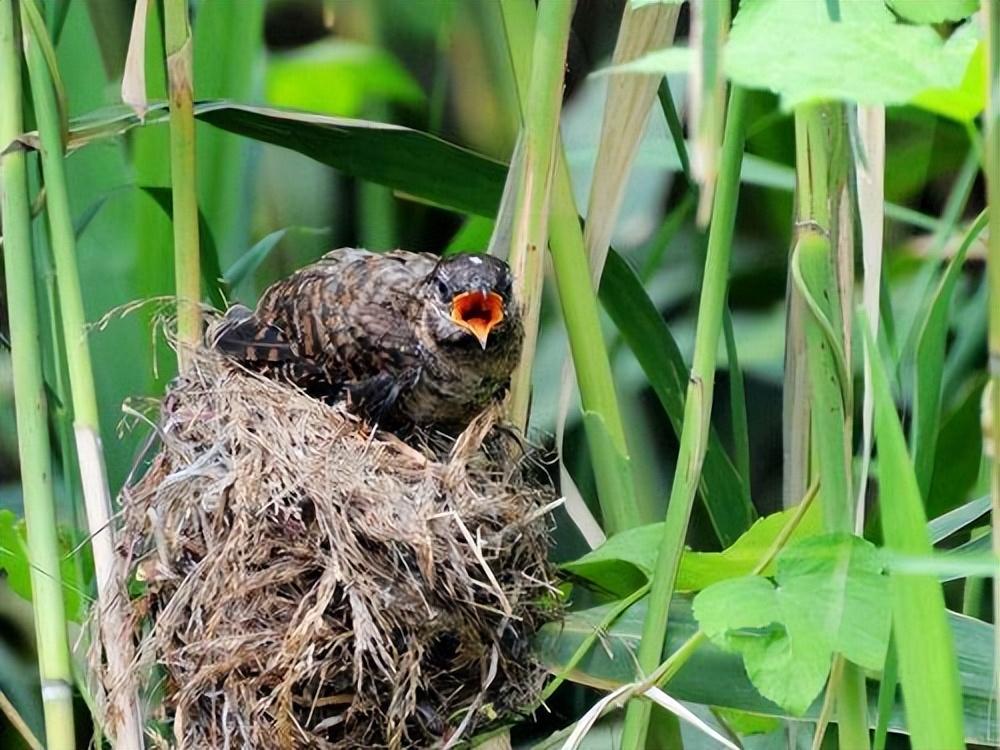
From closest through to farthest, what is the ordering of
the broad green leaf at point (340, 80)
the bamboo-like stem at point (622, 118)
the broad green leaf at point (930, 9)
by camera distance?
the broad green leaf at point (930, 9) < the bamboo-like stem at point (622, 118) < the broad green leaf at point (340, 80)

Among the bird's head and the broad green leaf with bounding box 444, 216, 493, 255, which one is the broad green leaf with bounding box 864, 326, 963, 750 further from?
the broad green leaf with bounding box 444, 216, 493, 255

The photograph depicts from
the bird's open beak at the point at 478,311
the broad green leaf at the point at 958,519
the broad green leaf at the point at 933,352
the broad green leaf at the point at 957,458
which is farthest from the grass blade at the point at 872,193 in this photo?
the broad green leaf at the point at 957,458

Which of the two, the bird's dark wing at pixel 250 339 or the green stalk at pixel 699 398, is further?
the bird's dark wing at pixel 250 339

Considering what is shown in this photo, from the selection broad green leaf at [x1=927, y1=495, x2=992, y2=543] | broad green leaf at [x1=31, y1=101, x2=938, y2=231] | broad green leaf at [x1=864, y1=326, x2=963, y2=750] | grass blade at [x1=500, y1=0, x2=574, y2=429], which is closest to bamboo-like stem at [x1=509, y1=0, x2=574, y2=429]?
grass blade at [x1=500, y1=0, x2=574, y2=429]

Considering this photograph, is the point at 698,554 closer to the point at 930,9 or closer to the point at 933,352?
the point at 933,352

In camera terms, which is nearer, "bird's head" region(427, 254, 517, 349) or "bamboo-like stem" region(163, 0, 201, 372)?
"bamboo-like stem" region(163, 0, 201, 372)

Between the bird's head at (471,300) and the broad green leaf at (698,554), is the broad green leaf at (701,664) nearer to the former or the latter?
the broad green leaf at (698,554)
